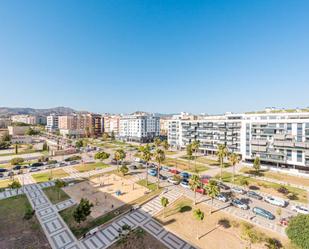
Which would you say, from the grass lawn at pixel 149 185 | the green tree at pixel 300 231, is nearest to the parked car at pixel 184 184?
the grass lawn at pixel 149 185

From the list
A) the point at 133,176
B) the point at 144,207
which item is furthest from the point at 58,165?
the point at 144,207

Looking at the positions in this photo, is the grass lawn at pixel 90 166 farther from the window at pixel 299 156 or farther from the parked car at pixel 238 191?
the window at pixel 299 156

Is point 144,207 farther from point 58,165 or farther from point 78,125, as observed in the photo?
point 78,125

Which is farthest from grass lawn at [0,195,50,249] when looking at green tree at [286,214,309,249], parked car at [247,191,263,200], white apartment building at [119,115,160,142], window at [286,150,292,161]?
white apartment building at [119,115,160,142]

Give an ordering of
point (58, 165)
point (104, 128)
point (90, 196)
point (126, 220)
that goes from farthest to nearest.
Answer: point (104, 128) → point (58, 165) → point (90, 196) → point (126, 220)

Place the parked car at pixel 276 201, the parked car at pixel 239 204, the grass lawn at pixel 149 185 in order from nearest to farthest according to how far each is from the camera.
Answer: the parked car at pixel 239 204, the parked car at pixel 276 201, the grass lawn at pixel 149 185

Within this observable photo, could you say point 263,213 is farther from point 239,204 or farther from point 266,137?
point 266,137

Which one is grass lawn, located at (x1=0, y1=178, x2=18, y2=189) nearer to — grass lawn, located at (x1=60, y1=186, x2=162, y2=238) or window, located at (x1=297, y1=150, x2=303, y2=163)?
grass lawn, located at (x1=60, y1=186, x2=162, y2=238)
